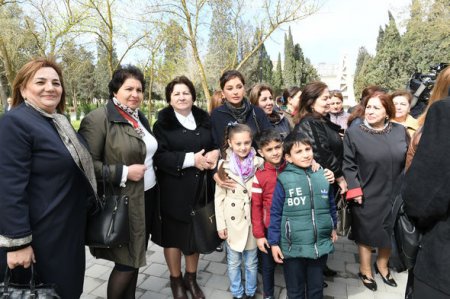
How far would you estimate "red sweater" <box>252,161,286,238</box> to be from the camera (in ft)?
8.60

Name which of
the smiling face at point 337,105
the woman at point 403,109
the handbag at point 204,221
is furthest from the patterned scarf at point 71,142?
the smiling face at point 337,105

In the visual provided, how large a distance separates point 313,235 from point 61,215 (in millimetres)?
1839

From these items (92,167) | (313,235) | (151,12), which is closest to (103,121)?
(92,167)

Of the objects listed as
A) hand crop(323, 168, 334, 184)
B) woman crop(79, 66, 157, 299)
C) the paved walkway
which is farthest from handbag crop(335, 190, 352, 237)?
woman crop(79, 66, 157, 299)

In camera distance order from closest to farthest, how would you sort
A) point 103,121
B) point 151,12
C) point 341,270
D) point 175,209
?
point 103,121
point 175,209
point 341,270
point 151,12

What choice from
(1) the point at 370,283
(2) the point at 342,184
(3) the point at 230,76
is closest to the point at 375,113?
(2) the point at 342,184

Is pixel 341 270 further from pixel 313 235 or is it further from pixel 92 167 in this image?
pixel 92 167

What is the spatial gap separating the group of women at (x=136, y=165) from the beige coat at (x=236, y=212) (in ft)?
0.52

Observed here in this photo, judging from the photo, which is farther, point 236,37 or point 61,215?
point 236,37

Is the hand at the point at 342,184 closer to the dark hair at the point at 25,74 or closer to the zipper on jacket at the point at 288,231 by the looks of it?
the zipper on jacket at the point at 288,231

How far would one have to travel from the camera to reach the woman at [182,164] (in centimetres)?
271

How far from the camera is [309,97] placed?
300 centimetres

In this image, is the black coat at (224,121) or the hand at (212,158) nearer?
the hand at (212,158)

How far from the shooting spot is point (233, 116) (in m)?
3.03
